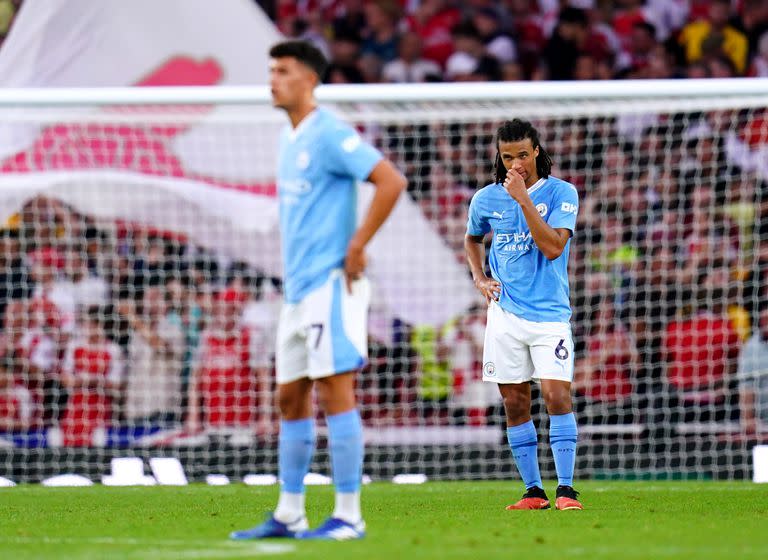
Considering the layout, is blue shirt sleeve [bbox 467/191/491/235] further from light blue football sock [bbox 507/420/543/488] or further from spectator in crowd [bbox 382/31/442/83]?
→ spectator in crowd [bbox 382/31/442/83]

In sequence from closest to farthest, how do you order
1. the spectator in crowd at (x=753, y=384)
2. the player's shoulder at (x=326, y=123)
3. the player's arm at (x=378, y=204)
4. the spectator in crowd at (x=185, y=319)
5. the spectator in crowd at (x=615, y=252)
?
1. the player's arm at (x=378, y=204)
2. the player's shoulder at (x=326, y=123)
3. the spectator in crowd at (x=753, y=384)
4. the spectator in crowd at (x=185, y=319)
5. the spectator in crowd at (x=615, y=252)

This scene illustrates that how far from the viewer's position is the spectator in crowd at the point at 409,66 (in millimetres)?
14781

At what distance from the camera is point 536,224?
6930mm

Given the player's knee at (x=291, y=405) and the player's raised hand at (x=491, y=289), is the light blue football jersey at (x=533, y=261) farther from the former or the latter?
the player's knee at (x=291, y=405)

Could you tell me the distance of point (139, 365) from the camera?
12102 mm

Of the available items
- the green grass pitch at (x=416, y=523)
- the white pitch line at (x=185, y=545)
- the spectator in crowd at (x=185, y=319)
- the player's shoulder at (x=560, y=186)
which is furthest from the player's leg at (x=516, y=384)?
the spectator in crowd at (x=185, y=319)

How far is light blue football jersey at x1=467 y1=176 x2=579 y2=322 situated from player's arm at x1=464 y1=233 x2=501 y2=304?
0.18 ft

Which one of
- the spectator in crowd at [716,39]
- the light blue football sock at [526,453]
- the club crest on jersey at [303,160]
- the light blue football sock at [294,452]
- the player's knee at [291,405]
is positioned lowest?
the light blue football sock at [526,453]

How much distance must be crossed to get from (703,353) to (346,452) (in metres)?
6.80

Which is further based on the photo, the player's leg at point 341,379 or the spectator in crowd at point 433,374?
the spectator in crowd at point 433,374

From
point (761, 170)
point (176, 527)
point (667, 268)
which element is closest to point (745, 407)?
point (667, 268)

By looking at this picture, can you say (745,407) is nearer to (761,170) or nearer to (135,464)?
(761,170)

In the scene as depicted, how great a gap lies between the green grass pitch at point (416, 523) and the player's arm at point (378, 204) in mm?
1146

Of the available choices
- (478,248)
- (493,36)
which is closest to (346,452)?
(478,248)
